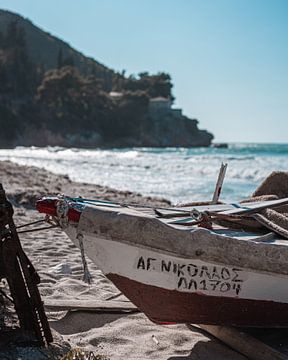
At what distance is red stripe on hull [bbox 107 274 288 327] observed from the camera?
3.94 meters

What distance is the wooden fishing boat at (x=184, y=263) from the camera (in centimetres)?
368

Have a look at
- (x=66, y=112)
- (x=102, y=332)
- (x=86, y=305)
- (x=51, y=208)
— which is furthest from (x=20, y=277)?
(x=66, y=112)

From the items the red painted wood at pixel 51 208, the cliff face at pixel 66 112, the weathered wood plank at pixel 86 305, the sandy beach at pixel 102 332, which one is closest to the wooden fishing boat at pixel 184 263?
the red painted wood at pixel 51 208

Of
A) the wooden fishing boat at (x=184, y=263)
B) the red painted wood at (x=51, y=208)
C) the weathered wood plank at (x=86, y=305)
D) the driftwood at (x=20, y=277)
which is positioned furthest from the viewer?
the weathered wood plank at (x=86, y=305)

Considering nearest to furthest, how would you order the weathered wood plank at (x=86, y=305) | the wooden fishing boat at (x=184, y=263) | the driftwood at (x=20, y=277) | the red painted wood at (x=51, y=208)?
the driftwood at (x=20, y=277), the wooden fishing boat at (x=184, y=263), the red painted wood at (x=51, y=208), the weathered wood plank at (x=86, y=305)

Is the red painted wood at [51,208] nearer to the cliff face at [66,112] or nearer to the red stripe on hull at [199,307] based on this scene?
the red stripe on hull at [199,307]

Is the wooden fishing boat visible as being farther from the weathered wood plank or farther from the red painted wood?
the weathered wood plank

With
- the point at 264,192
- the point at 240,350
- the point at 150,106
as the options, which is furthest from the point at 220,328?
the point at 150,106

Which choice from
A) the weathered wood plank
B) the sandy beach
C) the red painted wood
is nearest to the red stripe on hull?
the sandy beach

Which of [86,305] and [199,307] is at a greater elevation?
[199,307]

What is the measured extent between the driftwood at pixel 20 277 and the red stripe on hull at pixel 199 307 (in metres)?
0.62

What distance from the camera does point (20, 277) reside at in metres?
3.62

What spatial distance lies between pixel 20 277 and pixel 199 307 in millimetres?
1330

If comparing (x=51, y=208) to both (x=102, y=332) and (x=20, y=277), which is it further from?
(x=102, y=332)
